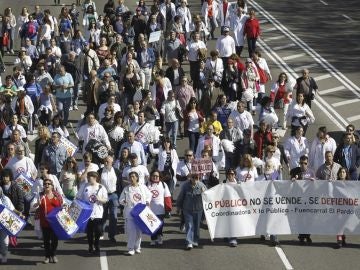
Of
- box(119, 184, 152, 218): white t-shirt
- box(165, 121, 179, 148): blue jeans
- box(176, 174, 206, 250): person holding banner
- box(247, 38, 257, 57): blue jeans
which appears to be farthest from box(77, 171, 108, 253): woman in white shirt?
box(247, 38, 257, 57): blue jeans

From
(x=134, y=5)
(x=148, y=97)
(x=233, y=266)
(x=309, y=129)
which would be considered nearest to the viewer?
(x=233, y=266)

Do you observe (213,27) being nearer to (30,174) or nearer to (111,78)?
(111,78)

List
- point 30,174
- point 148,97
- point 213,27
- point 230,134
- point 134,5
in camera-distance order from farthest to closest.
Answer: point 134,5 → point 213,27 → point 148,97 → point 230,134 → point 30,174

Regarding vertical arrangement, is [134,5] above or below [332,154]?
below

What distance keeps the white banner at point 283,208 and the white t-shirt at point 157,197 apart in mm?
864

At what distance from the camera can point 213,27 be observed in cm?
4312

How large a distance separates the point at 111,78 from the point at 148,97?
2.03m

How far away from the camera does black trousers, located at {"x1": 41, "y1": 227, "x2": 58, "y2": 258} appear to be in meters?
24.3

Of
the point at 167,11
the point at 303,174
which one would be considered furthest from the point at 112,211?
the point at 167,11

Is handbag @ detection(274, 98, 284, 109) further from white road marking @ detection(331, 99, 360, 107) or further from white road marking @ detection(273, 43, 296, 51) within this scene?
white road marking @ detection(273, 43, 296, 51)

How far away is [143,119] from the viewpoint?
2945cm

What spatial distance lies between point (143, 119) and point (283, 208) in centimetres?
505

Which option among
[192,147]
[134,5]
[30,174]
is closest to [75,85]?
[192,147]

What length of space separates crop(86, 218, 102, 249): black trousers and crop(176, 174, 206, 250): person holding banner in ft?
5.17
